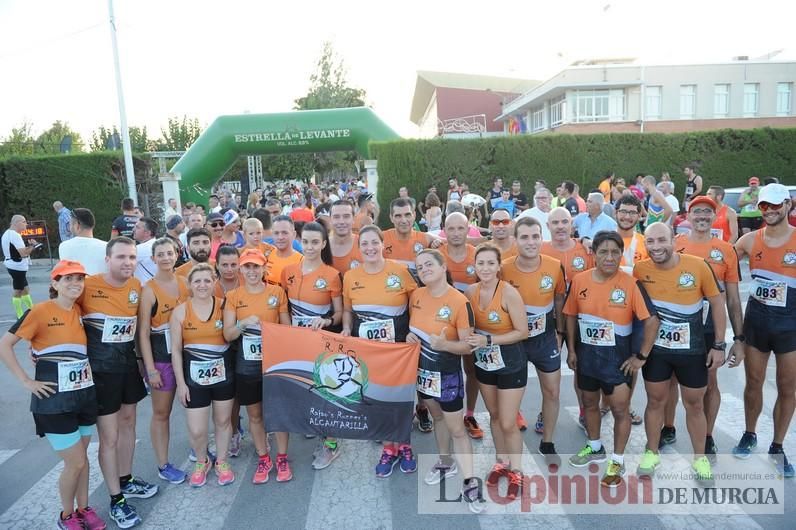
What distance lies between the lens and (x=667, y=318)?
4.00m

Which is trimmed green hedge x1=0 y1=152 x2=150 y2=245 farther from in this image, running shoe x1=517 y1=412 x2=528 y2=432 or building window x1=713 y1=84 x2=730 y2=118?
building window x1=713 y1=84 x2=730 y2=118

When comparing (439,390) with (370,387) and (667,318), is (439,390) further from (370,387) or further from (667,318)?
(667,318)

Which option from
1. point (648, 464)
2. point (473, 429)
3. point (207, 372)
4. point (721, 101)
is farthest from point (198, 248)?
point (721, 101)

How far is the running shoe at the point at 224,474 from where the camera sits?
4.30 metres

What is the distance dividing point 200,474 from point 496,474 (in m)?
2.41

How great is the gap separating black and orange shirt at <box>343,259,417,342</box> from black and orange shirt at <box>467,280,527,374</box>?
635 millimetres

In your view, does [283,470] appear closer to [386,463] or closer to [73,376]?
[386,463]

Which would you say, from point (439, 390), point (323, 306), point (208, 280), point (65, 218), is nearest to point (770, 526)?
point (439, 390)

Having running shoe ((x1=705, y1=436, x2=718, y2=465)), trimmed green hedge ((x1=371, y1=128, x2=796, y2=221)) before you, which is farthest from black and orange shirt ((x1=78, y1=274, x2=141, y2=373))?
→ trimmed green hedge ((x1=371, y1=128, x2=796, y2=221))

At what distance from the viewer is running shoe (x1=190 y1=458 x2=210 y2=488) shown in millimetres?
4289

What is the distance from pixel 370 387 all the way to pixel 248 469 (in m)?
1.36

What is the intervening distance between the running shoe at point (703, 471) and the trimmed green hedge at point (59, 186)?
1893 cm

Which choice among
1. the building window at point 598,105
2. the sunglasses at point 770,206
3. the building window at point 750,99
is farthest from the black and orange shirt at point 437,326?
the building window at point 750,99

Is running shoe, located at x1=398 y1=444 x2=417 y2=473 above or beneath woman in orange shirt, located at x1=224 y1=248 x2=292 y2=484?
beneath
